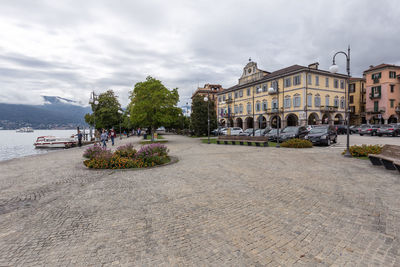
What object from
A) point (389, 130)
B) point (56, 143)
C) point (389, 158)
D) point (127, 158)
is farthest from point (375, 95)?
point (56, 143)

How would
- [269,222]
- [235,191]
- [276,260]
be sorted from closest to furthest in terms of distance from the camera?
[276,260] → [269,222] → [235,191]

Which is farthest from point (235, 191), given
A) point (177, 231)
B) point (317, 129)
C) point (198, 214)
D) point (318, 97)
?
point (318, 97)

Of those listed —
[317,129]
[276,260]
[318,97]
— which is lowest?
[276,260]

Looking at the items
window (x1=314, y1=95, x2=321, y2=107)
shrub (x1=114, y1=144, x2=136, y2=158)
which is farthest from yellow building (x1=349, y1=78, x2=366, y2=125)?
shrub (x1=114, y1=144, x2=136, y2=158)

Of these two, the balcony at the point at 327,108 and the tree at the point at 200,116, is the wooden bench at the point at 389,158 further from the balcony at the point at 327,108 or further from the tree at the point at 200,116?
the balcony at the point at 327,108

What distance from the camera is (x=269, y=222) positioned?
378 cm

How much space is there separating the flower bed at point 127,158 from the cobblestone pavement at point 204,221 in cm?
201

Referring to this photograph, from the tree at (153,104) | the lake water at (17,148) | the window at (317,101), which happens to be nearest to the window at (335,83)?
the window at (317,101)

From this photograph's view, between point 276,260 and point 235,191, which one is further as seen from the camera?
point 235,191

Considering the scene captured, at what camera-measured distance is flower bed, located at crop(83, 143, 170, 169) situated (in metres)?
8.91

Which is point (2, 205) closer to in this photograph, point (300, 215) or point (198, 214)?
point (198, 214)

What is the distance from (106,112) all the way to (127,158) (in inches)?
1681

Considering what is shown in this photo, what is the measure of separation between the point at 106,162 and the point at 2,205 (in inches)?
165

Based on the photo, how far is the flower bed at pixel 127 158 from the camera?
8.91 metres
